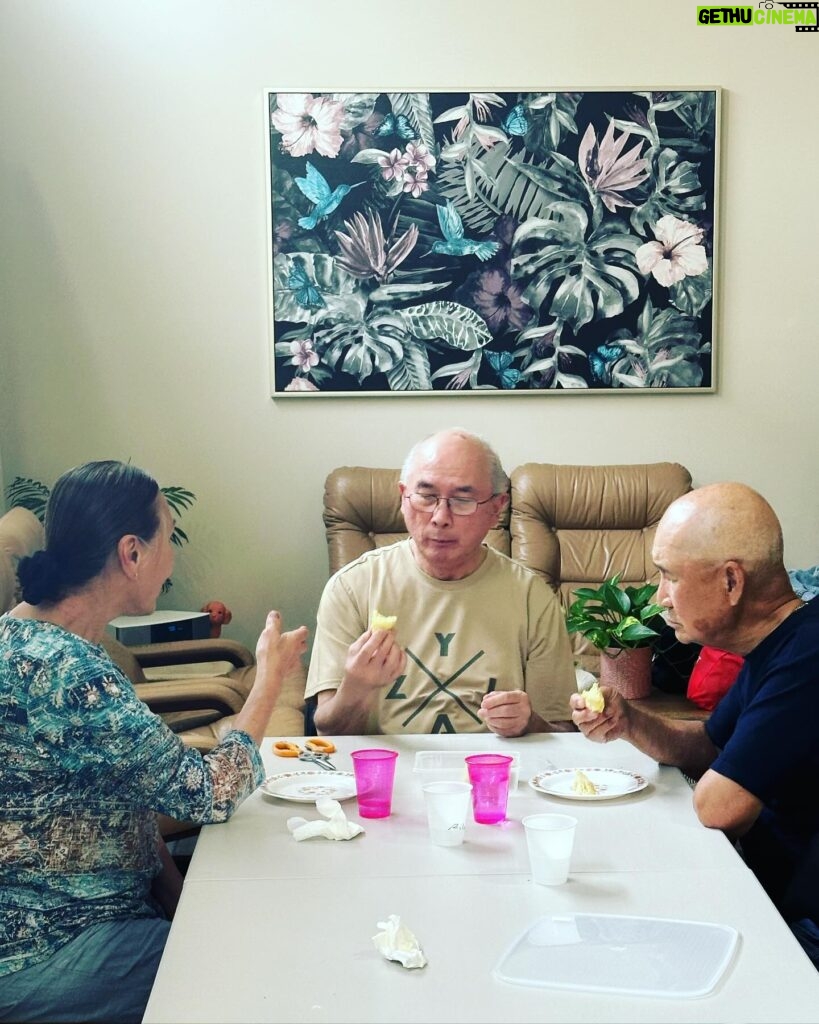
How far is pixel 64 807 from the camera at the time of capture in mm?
1635

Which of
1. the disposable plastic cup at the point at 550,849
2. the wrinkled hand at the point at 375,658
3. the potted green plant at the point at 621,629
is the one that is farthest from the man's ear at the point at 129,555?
the potted green plant at the point at 621,629

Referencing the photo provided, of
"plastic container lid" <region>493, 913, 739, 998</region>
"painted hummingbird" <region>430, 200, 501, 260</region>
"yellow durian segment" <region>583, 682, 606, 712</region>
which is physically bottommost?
"plastic container lid" <region>493, 913, 739, 998</region>

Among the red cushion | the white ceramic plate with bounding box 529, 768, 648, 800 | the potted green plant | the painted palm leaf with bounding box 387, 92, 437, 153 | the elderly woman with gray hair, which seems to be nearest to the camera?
the elderly woman with gray hair

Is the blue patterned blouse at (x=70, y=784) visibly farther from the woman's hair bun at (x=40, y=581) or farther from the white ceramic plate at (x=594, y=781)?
the white ceramic plate at (x=594, y=781)

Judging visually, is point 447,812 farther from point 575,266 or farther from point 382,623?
point 575,266

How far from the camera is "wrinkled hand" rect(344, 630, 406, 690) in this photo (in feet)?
7.06

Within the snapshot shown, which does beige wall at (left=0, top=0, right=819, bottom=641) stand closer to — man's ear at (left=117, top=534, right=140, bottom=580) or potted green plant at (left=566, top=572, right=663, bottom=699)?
potted green plant at (left=566, top=572, right=663, bottom=699)

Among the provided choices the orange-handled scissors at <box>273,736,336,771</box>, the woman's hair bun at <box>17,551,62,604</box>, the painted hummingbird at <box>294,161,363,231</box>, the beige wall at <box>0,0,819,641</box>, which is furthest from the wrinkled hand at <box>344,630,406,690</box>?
the painted hummingbird at <box>294,161,363,231</box>

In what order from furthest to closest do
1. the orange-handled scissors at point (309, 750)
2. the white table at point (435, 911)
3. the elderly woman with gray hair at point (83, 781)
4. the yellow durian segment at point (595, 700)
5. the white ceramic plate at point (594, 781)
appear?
the orange-handled scissors at point (309, 750), the yellow durian segment at point (595, 700), the white ceramic plate at point (594, 781), the elderly woman with gray hair at point (83, 781), the white table at point (435, 911)

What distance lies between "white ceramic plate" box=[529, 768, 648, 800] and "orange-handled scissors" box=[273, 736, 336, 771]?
395 mm

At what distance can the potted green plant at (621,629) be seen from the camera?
12.8 feet

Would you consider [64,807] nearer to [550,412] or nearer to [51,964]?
[51,964]

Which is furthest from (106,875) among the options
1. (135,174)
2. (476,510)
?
(135,174)

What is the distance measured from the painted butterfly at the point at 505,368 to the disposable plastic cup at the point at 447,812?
126 inches
